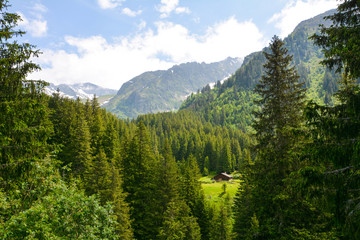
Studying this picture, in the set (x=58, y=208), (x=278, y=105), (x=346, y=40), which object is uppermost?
(x=346, y=40)

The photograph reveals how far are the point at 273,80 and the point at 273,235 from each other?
375 inches

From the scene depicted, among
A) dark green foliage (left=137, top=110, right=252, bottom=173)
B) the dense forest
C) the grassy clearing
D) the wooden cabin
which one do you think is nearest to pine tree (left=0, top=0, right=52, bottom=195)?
the dense forest

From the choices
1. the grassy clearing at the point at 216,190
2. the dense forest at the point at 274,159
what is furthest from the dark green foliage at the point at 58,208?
the grassy clearing at the point at 216,190

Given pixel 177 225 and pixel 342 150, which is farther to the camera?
pixel 177 225

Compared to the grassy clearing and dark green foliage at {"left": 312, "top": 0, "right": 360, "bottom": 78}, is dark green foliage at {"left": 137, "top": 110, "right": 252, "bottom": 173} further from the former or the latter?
dark green foliage at {"left": 312, "top": 0, "right": 360, "bottom": 78}

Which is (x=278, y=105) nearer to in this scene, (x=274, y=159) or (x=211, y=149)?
(x=274, y=159)

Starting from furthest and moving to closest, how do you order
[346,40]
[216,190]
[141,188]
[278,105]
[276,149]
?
[216,190] → [141,188] → [278,105] → [276,149] → [346,40]

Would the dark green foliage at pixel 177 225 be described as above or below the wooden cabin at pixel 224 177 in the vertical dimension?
above

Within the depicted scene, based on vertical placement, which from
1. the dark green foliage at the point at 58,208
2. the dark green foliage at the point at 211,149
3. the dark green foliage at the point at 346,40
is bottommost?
the dark green foliage at the point at 211,149

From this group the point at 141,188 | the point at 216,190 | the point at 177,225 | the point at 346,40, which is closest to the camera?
the point at 346,40

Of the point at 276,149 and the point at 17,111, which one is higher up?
the point at 17,111

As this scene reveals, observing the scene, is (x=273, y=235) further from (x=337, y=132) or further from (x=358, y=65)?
(x=358, y=65)

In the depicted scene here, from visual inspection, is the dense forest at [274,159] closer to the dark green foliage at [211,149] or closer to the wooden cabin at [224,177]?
the wooden cabin at [224,177]

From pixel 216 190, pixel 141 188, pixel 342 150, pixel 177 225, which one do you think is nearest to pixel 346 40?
pixel 342 150
